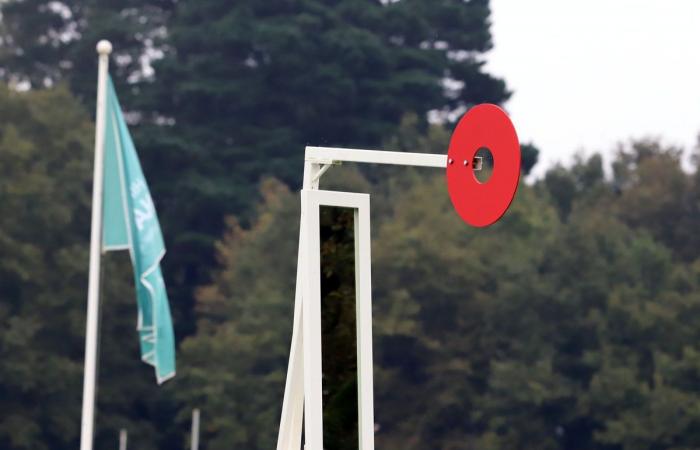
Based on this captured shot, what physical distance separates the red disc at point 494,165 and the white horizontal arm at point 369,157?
3.1 inches

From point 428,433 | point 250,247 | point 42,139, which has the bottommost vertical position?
point 428,433

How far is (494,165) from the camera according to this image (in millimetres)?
4891

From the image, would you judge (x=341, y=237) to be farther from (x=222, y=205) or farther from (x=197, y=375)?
(x=222, y=205)

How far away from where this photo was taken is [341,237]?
5062 millimetres

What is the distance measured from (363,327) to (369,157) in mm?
517

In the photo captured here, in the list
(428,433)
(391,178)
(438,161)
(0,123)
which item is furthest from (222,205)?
(438,161)

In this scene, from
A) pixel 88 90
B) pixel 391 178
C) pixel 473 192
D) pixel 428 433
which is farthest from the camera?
pixel 88 90

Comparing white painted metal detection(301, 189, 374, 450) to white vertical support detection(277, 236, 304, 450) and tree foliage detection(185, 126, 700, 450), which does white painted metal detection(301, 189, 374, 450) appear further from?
tree foliage detection(185, 126, 700, 450)

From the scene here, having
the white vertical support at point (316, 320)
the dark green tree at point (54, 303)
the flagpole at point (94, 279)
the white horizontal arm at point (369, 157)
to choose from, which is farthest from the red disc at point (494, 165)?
the dark green tree at point (54, 303)

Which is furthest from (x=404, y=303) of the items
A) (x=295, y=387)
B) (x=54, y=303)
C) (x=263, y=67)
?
(x=295, y=387)

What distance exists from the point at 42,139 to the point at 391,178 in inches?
327

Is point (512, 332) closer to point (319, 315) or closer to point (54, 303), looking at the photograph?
point (54, 303)

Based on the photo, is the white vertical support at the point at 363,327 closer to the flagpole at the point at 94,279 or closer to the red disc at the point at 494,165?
the red disc at the point at 494,165

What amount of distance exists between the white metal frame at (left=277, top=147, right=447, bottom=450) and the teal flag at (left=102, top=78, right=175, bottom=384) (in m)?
7.12
